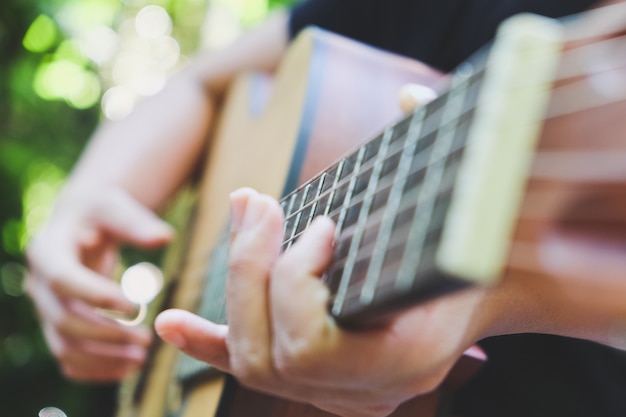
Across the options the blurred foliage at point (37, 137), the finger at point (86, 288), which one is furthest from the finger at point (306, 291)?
the blurred foliage at point (37, 137)

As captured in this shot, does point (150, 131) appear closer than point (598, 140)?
No

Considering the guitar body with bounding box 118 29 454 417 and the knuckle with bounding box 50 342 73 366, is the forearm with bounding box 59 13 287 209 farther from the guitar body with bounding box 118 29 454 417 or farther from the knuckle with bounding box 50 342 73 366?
the knuckle with bounding box 50 342 73 366

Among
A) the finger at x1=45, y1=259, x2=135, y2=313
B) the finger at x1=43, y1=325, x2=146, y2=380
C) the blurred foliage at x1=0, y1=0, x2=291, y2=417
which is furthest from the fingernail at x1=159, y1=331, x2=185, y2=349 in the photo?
the blurred foliage at x1=0, y1=0, x2=291, y2=417

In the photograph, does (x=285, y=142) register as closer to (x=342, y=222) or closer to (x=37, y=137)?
(x=342, y=222)

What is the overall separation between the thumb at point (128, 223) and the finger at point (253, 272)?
54 centimetres

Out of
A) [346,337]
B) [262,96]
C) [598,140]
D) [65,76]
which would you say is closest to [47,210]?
[65,76]

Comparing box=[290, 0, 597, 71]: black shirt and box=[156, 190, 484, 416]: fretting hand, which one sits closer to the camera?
box=[156, 190, 484, 416]: fretting hand

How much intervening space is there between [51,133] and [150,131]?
2.02 feet

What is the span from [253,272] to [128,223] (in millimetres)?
590

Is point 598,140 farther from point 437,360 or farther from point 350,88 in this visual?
point 350,88

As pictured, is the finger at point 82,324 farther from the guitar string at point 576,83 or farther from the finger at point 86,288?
the guitar string at point 576,83

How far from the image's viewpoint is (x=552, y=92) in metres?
0.31

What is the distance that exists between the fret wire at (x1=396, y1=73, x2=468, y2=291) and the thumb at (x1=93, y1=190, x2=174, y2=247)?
0.70 meters

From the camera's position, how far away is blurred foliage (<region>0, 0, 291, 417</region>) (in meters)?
1.45
